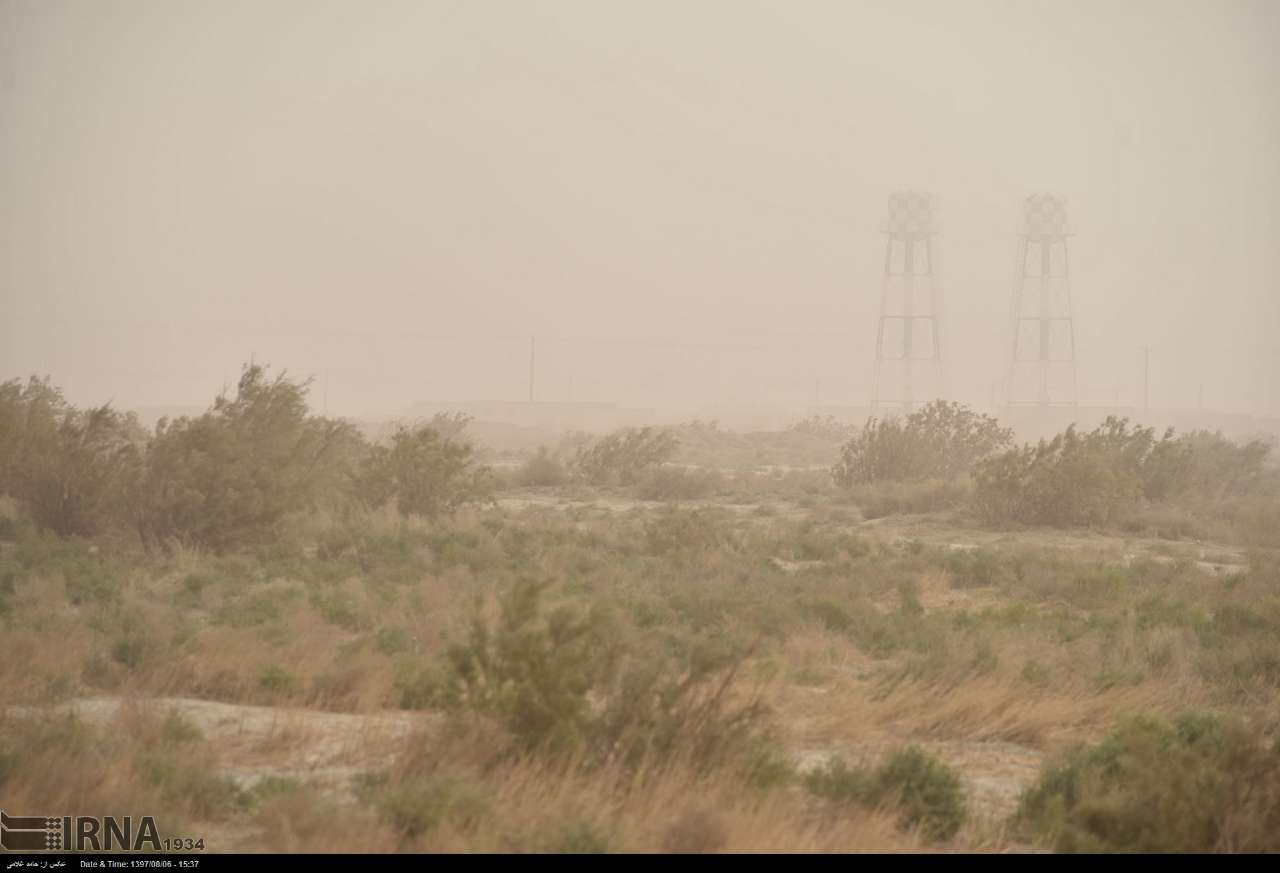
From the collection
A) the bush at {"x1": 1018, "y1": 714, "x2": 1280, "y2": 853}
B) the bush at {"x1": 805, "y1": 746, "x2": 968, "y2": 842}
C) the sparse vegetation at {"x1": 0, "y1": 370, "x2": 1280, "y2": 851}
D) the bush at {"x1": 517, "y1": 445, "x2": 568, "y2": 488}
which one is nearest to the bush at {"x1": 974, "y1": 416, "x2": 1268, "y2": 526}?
the sparse vegetation at {"x1": 0, "y1": 370, "x2": 1280, "y2": 851}

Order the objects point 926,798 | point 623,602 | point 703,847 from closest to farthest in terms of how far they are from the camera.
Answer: point 703,847 < point 926,798 < point 623,602

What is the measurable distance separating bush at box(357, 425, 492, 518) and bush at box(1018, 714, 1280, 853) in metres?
16.9

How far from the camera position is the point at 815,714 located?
10.8m

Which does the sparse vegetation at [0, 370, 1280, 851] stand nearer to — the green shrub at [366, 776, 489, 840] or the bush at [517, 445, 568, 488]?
the green shrub at [366, 776, 489, 840]

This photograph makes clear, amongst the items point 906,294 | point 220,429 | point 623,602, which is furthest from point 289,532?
point 906,294

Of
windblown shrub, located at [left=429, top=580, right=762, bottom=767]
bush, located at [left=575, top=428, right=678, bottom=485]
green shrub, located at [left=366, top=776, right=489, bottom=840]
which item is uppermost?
bush, located at [left=575, top=428, right=678, bottom=485]

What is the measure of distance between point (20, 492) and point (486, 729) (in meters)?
16.2

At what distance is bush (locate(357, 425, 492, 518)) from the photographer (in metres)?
24.6

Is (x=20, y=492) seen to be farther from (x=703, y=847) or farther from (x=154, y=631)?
(x=703, y=847)

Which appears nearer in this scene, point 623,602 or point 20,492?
point 623,602

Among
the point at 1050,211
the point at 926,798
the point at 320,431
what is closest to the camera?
the point at 926,798

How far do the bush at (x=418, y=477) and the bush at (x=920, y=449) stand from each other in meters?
12.8

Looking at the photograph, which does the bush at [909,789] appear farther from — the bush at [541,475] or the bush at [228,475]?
the bush at [541,475]

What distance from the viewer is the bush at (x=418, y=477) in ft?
80.6
